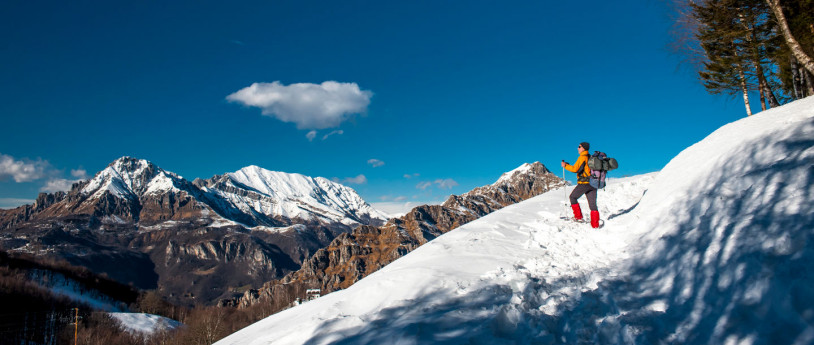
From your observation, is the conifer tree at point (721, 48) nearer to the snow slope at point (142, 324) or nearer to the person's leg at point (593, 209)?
the person's leg at point (593, 209)

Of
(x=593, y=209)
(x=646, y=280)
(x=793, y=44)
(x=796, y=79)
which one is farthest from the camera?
(x=796, y=79)

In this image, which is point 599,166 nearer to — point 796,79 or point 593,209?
point 593,209

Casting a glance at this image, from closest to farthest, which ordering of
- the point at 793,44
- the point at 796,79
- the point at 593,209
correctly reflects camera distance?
the point at 593,209 < the point at 793,44 < the point at 796,79

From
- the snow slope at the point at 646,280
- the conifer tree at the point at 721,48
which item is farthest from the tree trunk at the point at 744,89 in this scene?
the snow slope at the point at 646,280

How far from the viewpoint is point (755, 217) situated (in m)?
7.36

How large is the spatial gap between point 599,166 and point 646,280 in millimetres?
6696

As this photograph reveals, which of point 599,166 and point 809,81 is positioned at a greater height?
point 809,81

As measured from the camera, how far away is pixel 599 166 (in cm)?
1344

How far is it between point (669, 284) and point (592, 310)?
1.55m

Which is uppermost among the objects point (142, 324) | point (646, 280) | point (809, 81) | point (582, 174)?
point (809, 81)

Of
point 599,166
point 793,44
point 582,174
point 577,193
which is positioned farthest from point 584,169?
point 793,44

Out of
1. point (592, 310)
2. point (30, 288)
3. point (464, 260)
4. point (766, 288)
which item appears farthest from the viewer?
point (30, 288)

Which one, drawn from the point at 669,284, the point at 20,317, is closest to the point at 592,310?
the point at 669,284

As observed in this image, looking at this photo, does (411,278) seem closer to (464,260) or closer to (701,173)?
(464,260)
